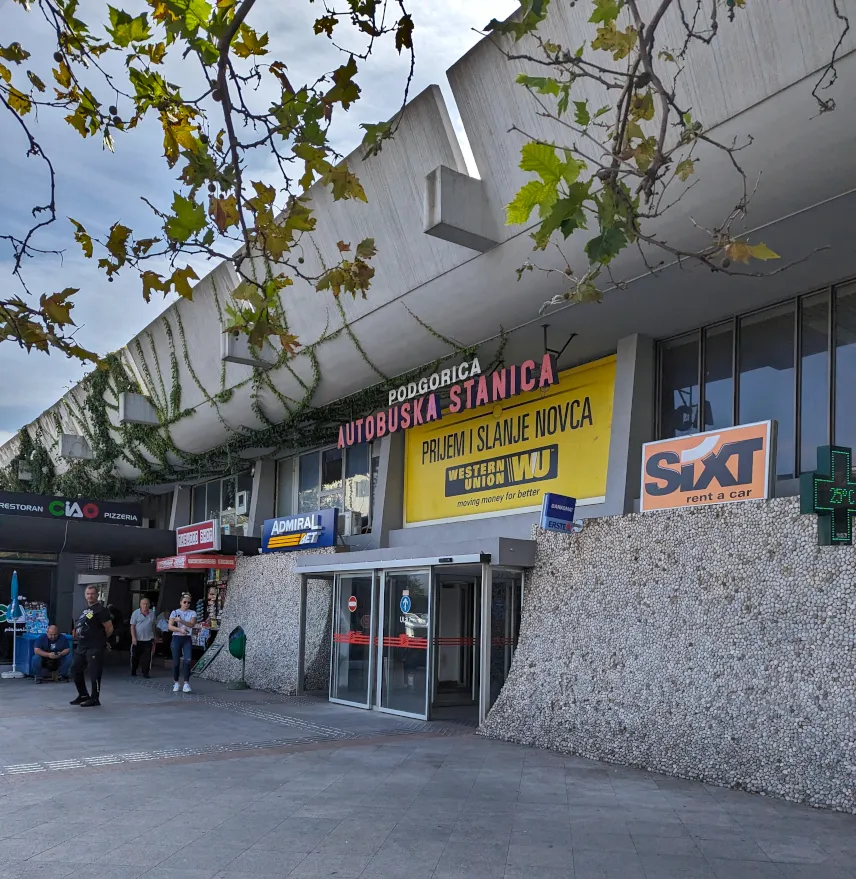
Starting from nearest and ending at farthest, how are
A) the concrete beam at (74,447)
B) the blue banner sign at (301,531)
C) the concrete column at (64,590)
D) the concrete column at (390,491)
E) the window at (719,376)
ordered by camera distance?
the window at (719,376) → the blue banner sign at (301,531) → the concrete column at (390,491) → the concrete column at (64,590) → the concrete beam at (74,447)

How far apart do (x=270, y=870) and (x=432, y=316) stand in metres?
8.76

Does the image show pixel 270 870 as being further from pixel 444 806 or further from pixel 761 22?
pixel 761 22

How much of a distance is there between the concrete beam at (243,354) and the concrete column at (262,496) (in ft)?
17.8

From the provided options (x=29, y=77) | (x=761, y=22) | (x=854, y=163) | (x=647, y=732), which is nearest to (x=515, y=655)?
(x=647, y=732)

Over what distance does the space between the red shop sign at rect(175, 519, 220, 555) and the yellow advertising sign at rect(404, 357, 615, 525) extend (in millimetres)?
4371

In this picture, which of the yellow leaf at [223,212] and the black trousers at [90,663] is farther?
the black trousers at [90,663]

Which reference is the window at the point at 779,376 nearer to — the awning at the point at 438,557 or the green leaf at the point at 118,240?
the awning at the point at 438,557

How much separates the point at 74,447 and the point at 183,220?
2447 cm

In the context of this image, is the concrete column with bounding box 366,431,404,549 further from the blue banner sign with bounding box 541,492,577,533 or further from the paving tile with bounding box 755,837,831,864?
the paving tile with bounding box 755,837,831,864

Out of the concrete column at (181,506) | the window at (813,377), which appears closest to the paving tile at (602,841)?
the window at (813,377)

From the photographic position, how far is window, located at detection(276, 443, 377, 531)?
18.1 metres

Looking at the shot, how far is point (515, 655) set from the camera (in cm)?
1093

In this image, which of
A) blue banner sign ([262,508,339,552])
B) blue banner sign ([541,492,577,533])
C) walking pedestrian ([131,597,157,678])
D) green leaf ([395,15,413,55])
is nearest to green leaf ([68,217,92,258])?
green leaf ([395,15,413,55])

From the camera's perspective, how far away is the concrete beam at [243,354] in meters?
16.1
